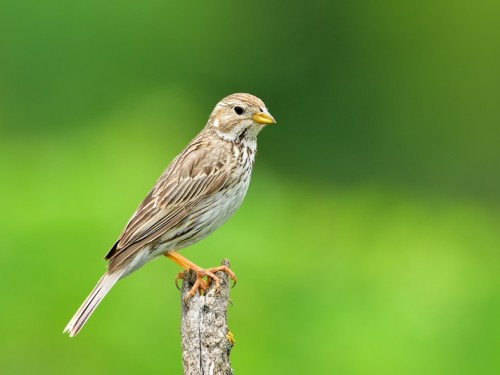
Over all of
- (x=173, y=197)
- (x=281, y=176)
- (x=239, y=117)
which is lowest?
(x=281, y=176)

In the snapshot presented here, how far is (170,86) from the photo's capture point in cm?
1572

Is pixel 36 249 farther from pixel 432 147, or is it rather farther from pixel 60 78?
pixel 432 147

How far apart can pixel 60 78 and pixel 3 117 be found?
29.1 inches

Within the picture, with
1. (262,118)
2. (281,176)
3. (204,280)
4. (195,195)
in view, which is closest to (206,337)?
(204,280)

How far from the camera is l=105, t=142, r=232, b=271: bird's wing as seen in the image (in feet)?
29.5

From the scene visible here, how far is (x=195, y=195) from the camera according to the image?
918cm

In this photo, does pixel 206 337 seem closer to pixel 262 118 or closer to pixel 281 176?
pixel 262 118

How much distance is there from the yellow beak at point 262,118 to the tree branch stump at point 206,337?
1.55 meters

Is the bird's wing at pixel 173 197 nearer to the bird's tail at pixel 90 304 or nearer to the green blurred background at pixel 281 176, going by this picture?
the bird's tail at pixel 90 304

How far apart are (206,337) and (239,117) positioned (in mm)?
2008

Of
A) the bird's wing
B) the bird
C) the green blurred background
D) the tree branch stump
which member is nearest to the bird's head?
the bird

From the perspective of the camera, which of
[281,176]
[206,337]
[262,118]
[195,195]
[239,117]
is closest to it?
[206,337]

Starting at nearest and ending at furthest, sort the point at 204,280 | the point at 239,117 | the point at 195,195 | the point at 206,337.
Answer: the point at 206,337 < the point at 204,280 < the point at 195,195 < the point at 239,117

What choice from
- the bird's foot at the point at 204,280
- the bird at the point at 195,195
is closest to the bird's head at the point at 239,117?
the bird at the point at 195,195
